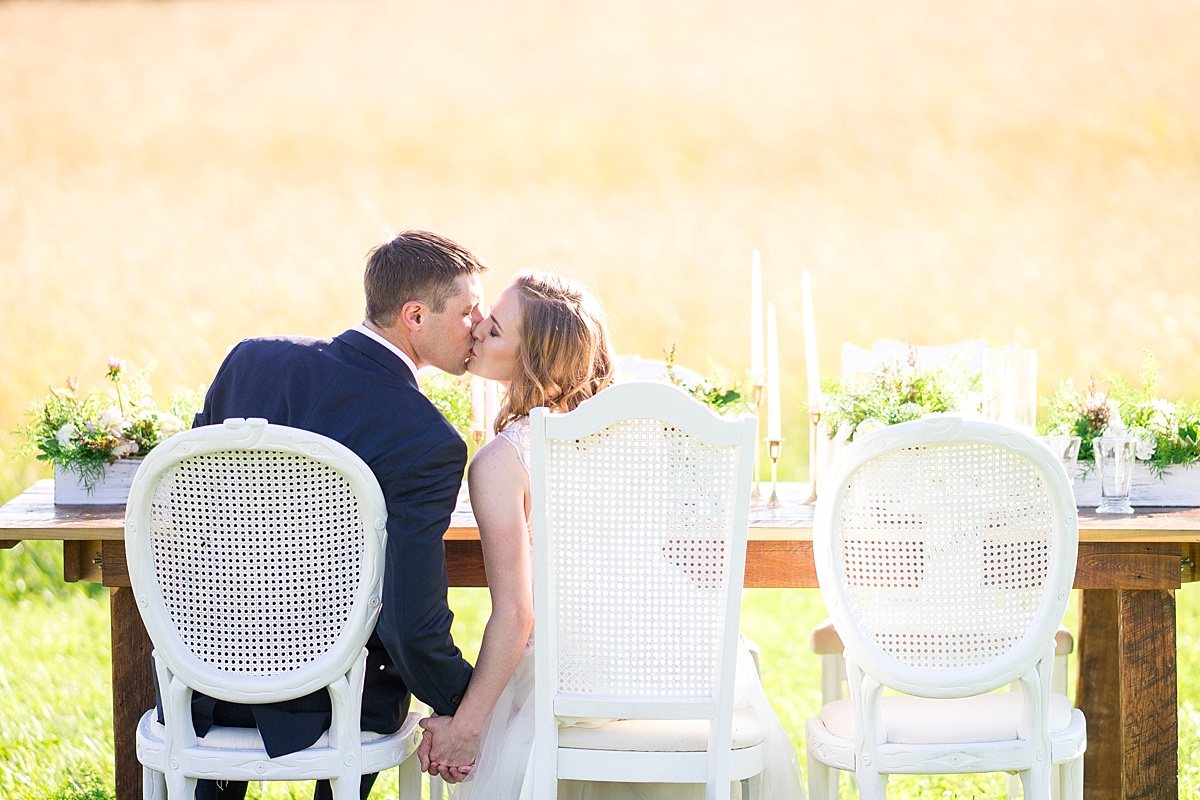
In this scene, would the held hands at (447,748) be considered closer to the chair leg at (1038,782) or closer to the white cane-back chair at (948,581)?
the white cane-back chair at (948,581)

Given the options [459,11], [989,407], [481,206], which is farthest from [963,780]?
[459,11]

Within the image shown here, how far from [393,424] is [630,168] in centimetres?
623

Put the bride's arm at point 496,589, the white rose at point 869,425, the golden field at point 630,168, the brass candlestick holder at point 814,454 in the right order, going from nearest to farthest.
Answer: the bride's arm at point 496,589 → the white rose at point 869,425 → the brass candlestick holder at point 814,454 → the golden field at point 630,168

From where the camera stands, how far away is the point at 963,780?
3412 mm

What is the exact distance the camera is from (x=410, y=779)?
2295 mm

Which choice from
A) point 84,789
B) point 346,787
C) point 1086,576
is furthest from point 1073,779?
point 84,789

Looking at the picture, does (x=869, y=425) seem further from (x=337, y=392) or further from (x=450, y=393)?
(x=337, y=392)

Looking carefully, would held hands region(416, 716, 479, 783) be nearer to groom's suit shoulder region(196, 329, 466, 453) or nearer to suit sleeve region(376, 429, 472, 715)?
suit sleeve region(376, 429, 472, 715)

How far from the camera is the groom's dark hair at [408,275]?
2.29 metres

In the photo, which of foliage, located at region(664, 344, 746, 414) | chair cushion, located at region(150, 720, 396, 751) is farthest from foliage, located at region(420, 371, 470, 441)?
chair cushion, located at region(150, 720, 396, 751)

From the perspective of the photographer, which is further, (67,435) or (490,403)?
(490,403)

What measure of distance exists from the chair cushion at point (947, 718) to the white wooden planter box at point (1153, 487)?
21.6 inches

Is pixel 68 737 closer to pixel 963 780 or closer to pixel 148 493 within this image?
pixel 148 493

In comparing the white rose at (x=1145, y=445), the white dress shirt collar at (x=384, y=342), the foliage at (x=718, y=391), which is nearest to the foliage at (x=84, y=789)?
the white dress shirt collar at (x=384, y=342)
